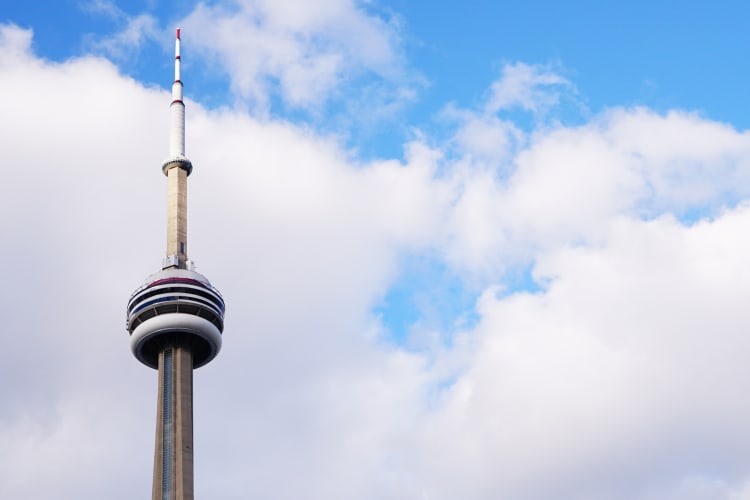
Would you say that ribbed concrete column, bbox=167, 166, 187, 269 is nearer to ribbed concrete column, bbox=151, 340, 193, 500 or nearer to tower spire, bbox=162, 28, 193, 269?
tower spire, bbox=162, 28, 193, 269

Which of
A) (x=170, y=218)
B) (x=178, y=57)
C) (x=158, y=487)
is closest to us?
(x=158, y=487)

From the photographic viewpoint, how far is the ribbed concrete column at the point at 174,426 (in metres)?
122

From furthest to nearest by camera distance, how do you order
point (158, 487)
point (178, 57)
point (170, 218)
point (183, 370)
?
point (178, 57) < point (170, 218) < point (183, 370) < point (158, 487)

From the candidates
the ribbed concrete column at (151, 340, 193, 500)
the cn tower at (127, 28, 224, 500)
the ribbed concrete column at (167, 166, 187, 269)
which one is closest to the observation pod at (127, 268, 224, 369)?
the cn tower at (127, 28, 224, 500)

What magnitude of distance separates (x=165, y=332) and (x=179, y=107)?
121 ft

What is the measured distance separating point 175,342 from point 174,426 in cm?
1136

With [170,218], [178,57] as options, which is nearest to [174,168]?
[170,218]

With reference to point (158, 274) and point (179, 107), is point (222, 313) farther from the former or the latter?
point (179, 107)

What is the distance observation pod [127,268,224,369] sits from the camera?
130125mm

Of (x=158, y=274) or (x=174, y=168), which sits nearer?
(x=158, y=274)

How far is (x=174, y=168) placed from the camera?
147 meters

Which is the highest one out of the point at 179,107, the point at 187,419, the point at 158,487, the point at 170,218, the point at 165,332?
the point at 179,107

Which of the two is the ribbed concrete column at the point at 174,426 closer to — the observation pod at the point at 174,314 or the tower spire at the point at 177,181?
the observation pod at the point at 174,314

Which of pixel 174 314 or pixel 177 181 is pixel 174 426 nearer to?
pixel 174 314
